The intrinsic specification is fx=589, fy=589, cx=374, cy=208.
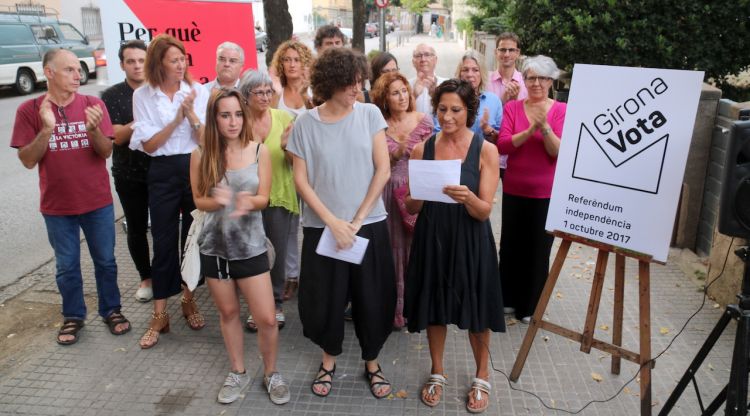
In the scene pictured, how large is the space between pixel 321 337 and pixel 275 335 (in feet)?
0.92

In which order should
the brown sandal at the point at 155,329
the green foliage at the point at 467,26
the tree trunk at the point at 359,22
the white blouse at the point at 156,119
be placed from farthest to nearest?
the green foliage at the point at 467,26 → the tree trunk at the point at 359,22 → the brown sandal at the point at 155,329 → the white blouse at the point at 156,119

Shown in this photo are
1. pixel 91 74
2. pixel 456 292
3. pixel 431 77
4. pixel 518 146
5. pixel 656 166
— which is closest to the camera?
pixel 656 166

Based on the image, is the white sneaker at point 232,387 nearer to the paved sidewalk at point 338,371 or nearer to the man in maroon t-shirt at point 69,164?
the paved sidewalk at point 338,371

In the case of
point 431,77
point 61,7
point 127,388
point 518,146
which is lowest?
point 127,388

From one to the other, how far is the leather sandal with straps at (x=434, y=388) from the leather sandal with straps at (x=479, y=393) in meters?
0.17

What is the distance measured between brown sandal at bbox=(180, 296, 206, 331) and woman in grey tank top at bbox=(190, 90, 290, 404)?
3.49ft

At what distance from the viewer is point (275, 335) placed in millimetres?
3531

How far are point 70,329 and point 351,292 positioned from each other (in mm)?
2174

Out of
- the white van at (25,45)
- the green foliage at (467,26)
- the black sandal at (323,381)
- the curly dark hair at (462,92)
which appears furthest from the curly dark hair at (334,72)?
the green foliage at (467,26)

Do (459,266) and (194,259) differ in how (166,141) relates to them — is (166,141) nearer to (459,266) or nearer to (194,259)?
(194,259)

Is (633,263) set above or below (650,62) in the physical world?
below

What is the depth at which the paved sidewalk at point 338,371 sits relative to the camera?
347cm

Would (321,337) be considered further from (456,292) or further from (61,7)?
(61,7)

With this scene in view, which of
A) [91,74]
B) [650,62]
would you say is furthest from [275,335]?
[91,74]
